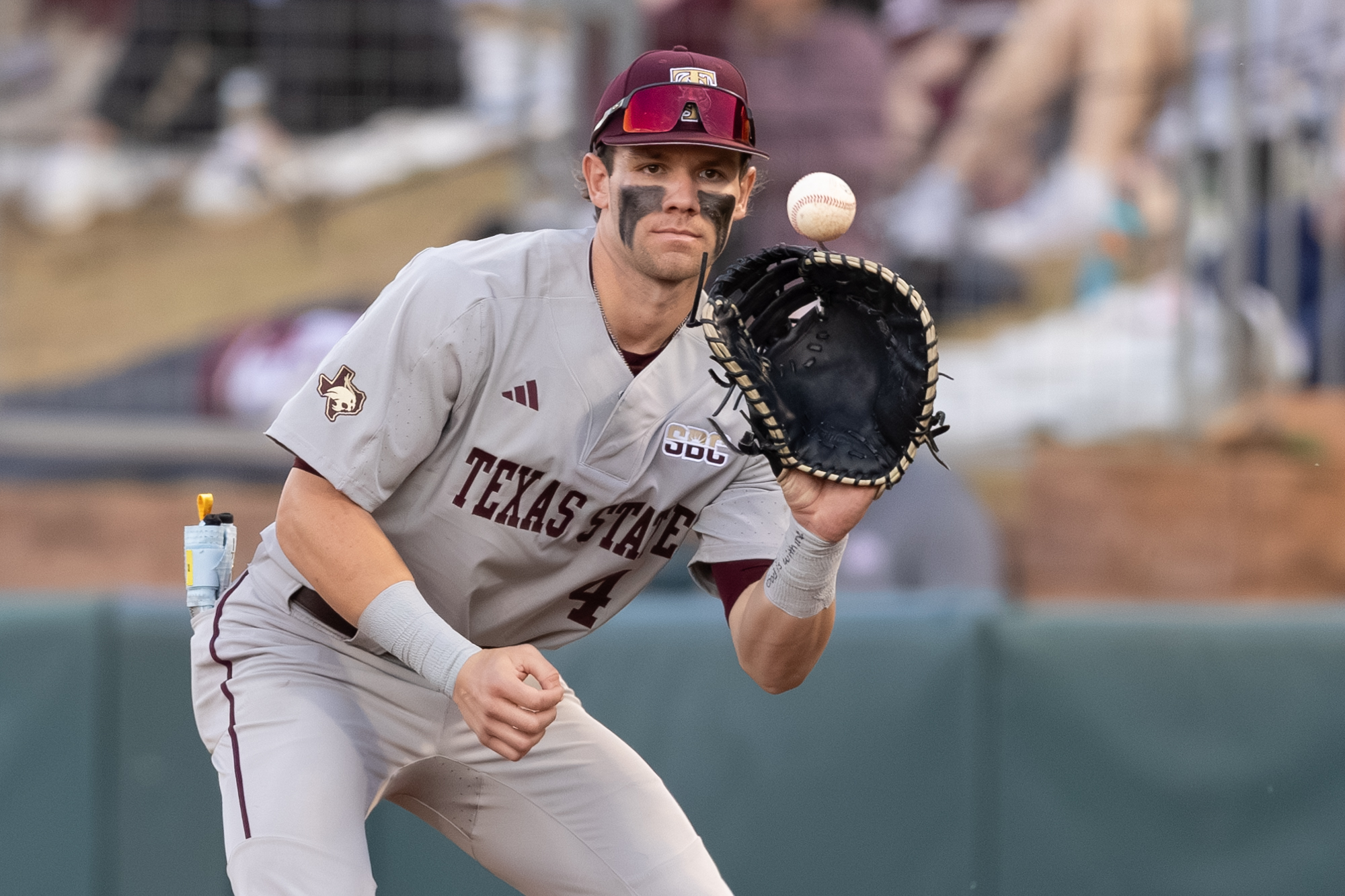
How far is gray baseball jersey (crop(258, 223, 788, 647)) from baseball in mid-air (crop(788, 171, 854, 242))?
20.7 inches

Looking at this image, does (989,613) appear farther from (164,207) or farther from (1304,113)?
(164,207)

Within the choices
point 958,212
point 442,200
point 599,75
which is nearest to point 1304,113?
point 958,212

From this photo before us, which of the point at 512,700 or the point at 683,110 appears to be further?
the point at 683,110

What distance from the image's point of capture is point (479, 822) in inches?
141

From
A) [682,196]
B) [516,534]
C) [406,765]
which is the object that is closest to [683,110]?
[682,196]

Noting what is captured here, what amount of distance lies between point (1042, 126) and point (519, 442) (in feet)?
15.4

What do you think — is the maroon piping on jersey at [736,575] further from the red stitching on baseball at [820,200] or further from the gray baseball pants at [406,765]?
the red stitching on baseball at [820,200]

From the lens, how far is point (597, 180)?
3443 millimetres

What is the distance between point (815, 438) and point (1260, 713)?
2.34 m

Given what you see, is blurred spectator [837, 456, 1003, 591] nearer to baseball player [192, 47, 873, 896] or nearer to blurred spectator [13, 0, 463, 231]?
blurred spectator [13, 0, 463, 231]

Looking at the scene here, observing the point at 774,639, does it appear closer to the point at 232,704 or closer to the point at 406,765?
the point at 406,765

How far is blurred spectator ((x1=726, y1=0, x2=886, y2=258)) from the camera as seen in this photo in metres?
6.98

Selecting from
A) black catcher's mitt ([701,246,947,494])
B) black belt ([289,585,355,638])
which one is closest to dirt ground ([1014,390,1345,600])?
black catcher's mitt ([701,246,947,494])

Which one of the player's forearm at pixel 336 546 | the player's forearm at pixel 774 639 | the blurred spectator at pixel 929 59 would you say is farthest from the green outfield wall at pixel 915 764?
the blurred spectator at pixel 929 59
